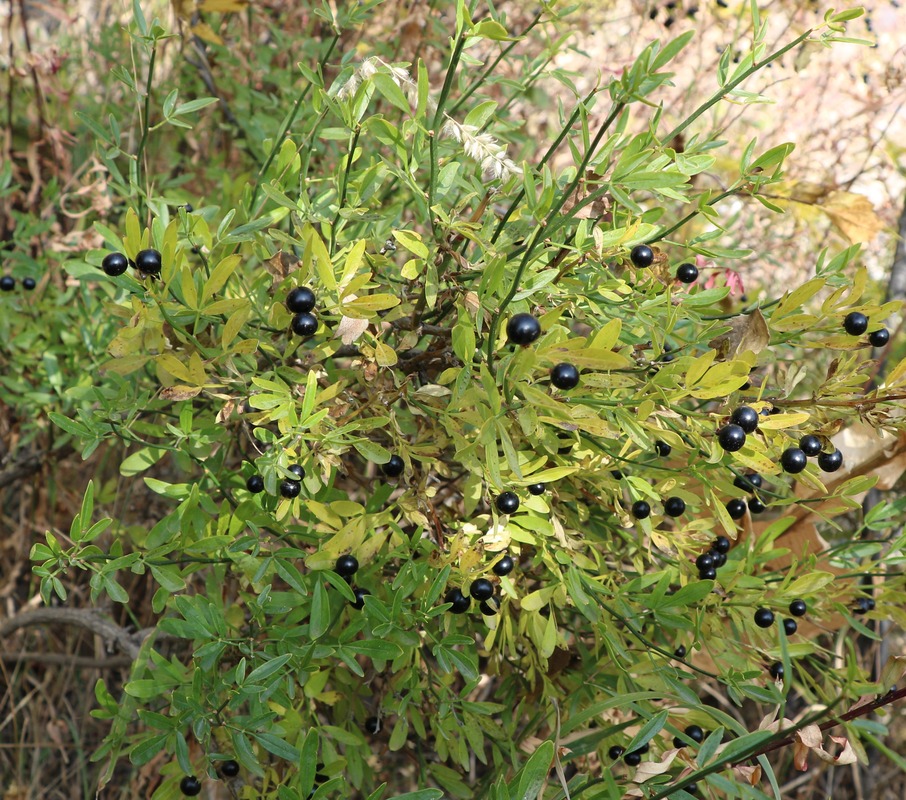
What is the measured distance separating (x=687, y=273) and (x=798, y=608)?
579mm

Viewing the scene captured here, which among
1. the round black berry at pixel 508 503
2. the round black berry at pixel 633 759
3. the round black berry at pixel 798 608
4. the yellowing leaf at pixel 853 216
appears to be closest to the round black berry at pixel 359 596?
the round black berry at pixel 508 503

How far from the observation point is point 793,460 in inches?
46.0

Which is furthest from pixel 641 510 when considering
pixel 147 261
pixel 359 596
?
pixel 147 261

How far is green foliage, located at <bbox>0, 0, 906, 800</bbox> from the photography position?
112 centimetres

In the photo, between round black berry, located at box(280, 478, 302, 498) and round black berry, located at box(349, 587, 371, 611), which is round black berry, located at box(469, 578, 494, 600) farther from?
round black berry, located at box(280, 478, 302, 498)

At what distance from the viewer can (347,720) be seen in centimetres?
154

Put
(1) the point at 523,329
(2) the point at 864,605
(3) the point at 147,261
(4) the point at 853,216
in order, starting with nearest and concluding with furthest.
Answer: (1) the point at 523,329 → (3) the point at 147,261 → (2) the point at 864,605 → (4) the point at 853,216

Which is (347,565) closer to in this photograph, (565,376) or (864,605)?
(565,376)

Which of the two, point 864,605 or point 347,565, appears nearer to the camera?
point 347,565

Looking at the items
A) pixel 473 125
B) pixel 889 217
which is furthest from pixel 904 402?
pixel 889 217

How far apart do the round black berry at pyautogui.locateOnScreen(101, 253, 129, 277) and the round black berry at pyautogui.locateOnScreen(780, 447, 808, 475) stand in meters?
0.96

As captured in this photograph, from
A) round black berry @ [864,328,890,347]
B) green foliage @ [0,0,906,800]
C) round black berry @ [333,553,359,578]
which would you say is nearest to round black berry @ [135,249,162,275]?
green foliage @ [0,0,906,800]

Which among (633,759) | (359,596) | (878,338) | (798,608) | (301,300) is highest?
(878,338)

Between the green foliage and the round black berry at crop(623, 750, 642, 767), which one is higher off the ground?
the green foliage
